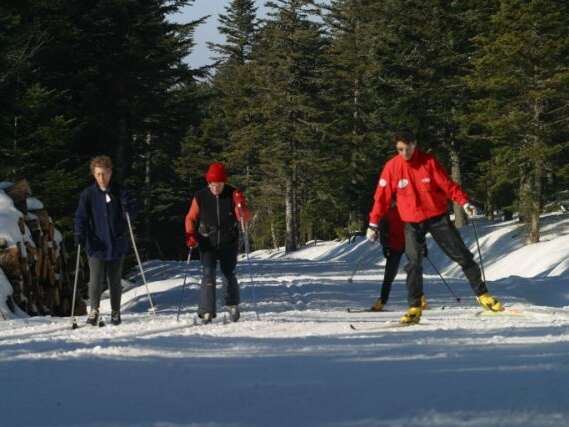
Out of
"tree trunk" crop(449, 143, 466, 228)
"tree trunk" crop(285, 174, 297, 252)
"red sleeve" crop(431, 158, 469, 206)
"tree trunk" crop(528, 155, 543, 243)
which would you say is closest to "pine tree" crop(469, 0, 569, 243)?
"tree trunk" crop(528, 155, 543, 243)

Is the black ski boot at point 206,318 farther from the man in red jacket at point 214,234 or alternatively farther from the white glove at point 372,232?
the white glove at point 372,232

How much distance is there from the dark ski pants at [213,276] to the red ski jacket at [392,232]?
275 centimetres

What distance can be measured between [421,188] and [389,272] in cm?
299

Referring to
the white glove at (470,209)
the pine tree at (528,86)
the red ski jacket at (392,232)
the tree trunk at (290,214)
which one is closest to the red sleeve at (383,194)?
the white glove at (470,209)

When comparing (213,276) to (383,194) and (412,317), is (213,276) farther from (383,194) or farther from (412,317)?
(412,317)

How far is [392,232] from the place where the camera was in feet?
36.9

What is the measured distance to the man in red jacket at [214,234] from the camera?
360 inches

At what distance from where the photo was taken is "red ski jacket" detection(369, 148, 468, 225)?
27.0ft

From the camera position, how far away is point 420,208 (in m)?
8.23

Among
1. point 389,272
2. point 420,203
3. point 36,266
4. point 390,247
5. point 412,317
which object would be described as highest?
point 420,203

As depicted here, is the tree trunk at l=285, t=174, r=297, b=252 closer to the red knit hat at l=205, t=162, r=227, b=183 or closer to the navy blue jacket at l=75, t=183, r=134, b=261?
the navy blue jacket at l=75, t=183, r=134, b=261

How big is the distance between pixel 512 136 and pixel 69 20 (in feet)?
51.3

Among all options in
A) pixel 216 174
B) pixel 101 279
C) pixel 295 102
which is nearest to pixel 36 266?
pixel 101 279

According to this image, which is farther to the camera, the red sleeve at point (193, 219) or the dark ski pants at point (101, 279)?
the dark ski pants at point (101, 279)
